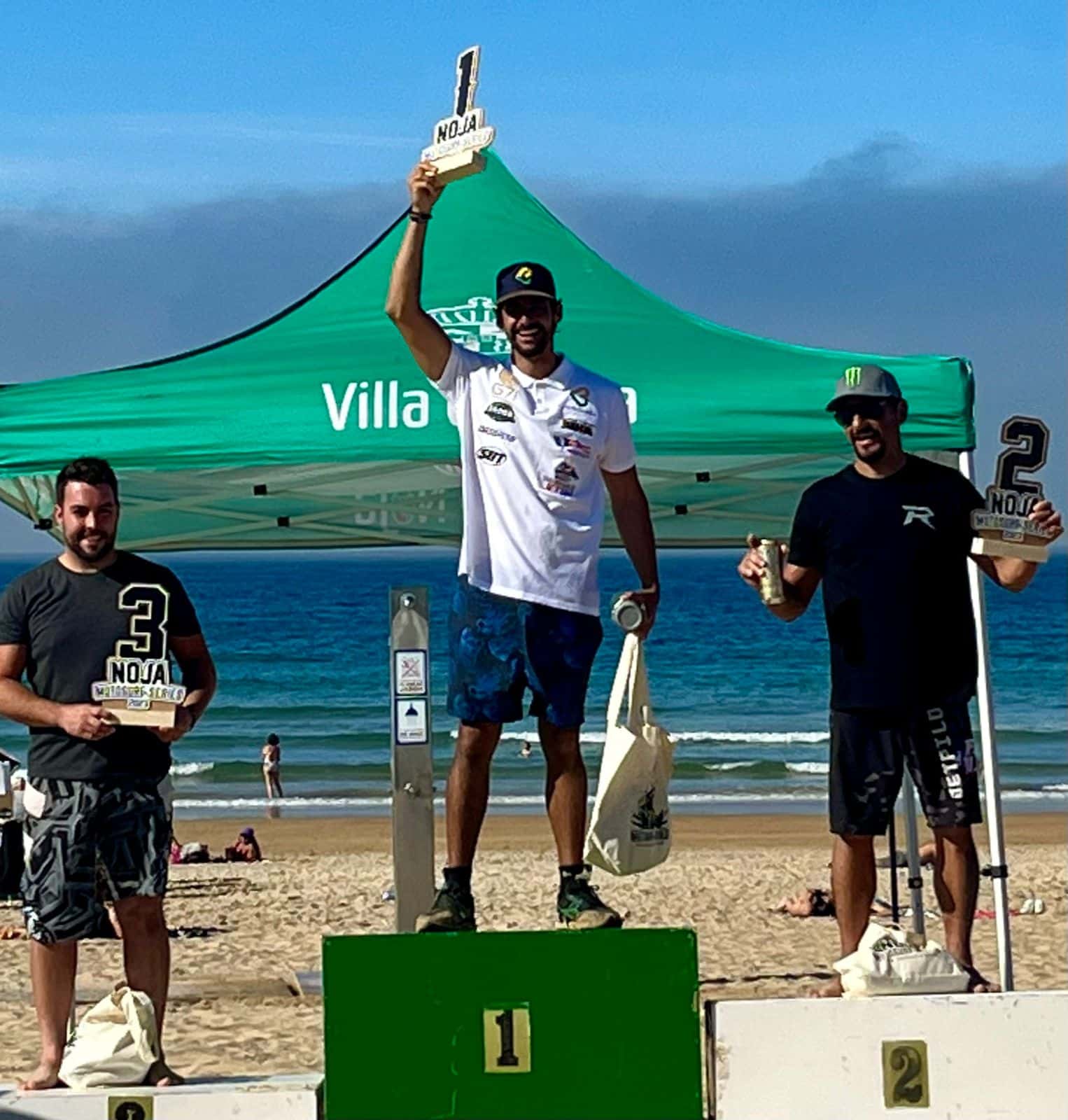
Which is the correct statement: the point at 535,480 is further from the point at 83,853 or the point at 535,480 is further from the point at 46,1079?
the point at 46,1079

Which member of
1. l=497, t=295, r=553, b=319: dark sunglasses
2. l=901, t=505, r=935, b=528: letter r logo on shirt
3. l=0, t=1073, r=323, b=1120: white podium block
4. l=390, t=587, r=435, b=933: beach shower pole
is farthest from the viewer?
l=390, t=587, r=435, b=933: beach shower pole

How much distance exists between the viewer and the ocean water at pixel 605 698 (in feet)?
77.8

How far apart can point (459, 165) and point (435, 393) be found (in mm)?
1552

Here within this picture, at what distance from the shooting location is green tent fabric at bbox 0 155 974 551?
6551 millimetres

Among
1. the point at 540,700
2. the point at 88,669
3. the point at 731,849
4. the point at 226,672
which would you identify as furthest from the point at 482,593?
the point at 226,672

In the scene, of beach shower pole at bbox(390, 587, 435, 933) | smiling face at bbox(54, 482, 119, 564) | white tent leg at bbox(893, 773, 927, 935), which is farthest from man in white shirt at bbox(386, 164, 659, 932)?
white tent leg at bbox(893, 773, 927, 935)

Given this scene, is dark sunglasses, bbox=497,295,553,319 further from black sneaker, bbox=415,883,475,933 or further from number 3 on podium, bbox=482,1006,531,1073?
number 3 on podium, bbox=482,1006,531,1073

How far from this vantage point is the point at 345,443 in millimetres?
6543

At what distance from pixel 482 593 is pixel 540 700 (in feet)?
1.01

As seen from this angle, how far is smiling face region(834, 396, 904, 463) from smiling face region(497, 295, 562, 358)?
81 cm

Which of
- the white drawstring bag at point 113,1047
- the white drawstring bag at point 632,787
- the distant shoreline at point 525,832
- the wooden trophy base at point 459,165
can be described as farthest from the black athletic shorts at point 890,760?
the distant shoreline at point 525,832

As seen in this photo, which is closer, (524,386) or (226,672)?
(524,386)

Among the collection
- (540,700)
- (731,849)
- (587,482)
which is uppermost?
(587,482)

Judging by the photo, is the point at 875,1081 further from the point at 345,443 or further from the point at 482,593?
the point at 345,443
